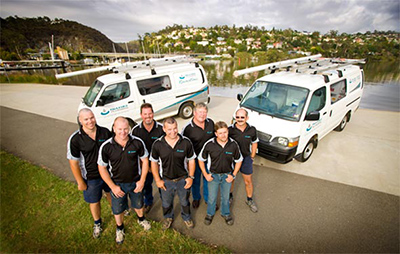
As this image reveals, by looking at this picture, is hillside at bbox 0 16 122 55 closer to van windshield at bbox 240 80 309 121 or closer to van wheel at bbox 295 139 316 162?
van windshield at bbox 240 80 309 121

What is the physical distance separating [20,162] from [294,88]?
7238 millimetres

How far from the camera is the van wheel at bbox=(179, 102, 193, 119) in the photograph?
7506 millimetres

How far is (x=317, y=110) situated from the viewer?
434 centimetres

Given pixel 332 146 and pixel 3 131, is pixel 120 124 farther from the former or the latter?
pixel 3 131

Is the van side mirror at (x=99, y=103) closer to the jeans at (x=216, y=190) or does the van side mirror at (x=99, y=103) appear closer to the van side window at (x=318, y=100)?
the jeans at (x=216, y=190)

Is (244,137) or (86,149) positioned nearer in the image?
(86,149)

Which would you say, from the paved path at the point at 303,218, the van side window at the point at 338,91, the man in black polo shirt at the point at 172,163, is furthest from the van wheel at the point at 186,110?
the man in black polo shirt at the point at 172,163

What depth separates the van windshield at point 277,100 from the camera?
4.17 metres

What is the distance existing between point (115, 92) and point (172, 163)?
4.37 metres

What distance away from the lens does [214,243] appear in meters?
2.70

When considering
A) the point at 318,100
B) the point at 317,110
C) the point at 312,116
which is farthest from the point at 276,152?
the point at 318,100

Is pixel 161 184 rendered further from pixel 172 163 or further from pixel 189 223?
pixel 189 223

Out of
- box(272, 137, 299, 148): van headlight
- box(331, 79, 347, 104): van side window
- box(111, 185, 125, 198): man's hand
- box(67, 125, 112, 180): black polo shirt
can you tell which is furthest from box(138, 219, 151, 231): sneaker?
box(331, 79, 347, 104): van side window

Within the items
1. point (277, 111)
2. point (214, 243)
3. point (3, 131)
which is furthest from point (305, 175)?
point (3, 131)
